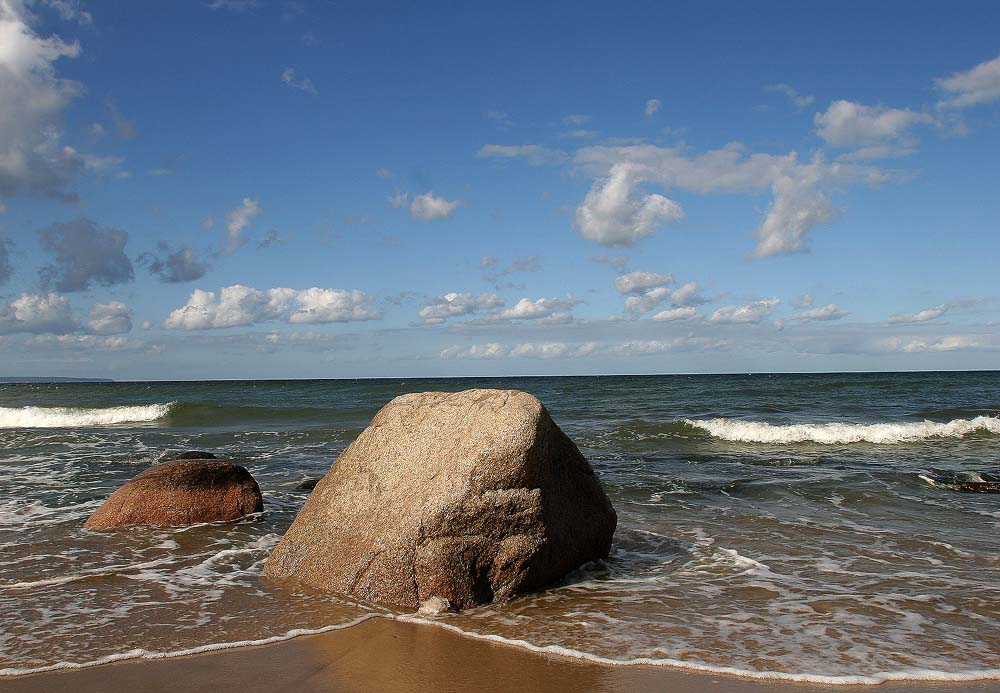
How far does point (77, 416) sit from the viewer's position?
28469mm

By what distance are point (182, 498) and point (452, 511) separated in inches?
160

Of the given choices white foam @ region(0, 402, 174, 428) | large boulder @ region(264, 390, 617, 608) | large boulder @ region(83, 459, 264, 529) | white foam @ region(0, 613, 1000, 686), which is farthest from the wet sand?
white foam @ region(0, 402, 174, 428)

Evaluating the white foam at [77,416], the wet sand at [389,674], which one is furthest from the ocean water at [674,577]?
the white foam at [77,416]

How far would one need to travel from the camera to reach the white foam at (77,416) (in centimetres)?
2723

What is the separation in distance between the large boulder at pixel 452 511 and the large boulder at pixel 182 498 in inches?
93.2

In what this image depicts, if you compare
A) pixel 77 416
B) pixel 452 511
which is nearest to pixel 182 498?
pixel 452 511

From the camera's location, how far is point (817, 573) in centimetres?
566

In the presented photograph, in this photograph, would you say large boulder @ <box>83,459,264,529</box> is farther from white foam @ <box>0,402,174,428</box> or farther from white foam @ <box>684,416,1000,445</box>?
white foam @ <box>0,402,174,428</box>

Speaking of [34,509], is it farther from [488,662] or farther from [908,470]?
[908,470]

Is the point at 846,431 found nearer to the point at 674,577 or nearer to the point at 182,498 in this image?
the point at 674,577

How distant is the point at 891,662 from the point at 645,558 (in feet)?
8.02

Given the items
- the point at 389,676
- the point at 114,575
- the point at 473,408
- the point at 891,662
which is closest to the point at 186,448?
the point at 114,575

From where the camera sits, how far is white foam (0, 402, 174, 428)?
27234mm

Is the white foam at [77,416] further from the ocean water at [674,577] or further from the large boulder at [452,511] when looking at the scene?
the large boulder at [452,511]
